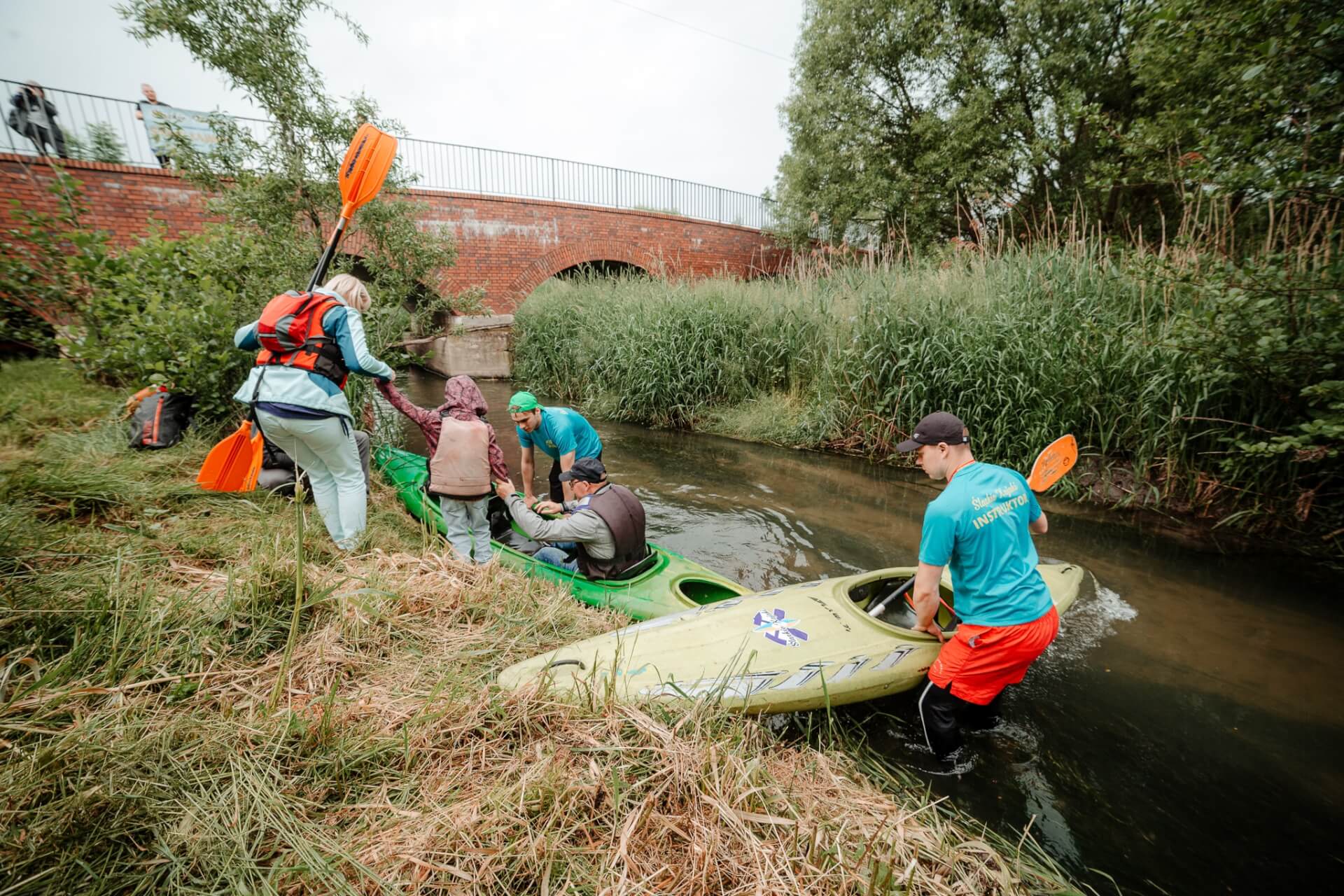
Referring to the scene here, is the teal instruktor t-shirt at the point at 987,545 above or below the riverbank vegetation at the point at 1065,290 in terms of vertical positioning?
below

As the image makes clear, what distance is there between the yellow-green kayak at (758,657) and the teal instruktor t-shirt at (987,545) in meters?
0.44

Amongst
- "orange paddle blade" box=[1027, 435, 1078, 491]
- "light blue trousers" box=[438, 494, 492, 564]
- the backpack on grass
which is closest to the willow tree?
the backpack on grass

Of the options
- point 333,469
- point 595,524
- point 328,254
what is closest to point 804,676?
point 595,524

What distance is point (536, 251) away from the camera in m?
15.5

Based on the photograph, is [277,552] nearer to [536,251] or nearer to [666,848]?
[666,848]

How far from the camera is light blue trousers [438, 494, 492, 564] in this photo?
155 inches

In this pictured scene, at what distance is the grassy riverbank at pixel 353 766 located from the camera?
4.79ft

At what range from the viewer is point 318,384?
3219 millimetres

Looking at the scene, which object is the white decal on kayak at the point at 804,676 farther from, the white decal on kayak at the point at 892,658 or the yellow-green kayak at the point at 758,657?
the white decal on kayak at the point at 892,658

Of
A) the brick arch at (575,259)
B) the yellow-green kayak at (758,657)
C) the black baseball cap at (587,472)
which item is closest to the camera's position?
the yellow-green kayak at (758,657)

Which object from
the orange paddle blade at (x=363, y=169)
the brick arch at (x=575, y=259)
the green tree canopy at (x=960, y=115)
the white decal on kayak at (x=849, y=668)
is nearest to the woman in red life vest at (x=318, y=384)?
the orange paddle blade at (x=363, y=169)

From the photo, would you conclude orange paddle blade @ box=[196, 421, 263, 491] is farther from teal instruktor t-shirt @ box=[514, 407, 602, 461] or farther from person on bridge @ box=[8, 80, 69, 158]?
person on bridge @ box=[8, 80, 69, 158]

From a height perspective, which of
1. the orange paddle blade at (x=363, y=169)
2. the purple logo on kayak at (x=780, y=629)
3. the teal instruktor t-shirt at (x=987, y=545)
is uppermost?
the orange paddle blade at (x=363, y=169)

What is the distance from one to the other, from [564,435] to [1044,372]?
16.5 ft
